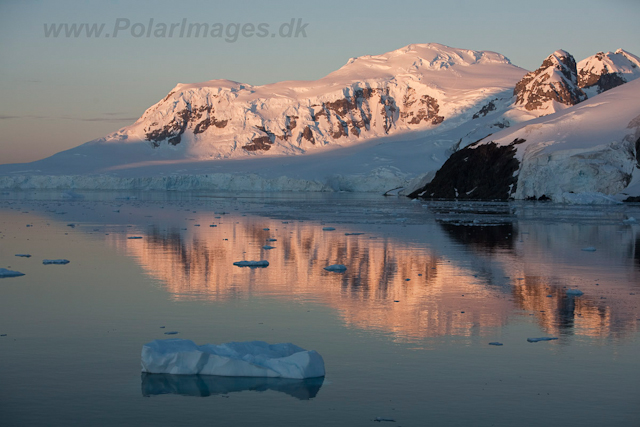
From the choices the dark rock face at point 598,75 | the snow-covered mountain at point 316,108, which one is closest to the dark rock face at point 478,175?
the snow-covered mountain at point 316,108

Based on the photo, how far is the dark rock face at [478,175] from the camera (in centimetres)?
5528

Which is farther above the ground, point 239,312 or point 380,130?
point 380,130

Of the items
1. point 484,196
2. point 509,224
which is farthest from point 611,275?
point 484,196

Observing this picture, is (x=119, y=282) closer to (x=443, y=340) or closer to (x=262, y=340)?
(x=262, y=340)

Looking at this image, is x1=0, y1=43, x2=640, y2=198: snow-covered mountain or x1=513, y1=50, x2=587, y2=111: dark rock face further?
x1=513, y1=50, x2=587, y2=111: dark rock face

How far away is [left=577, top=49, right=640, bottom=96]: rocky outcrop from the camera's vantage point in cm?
13350

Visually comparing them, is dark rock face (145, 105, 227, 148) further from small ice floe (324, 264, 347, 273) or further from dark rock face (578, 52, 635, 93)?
small ice floe (324, 264, 347, 273)

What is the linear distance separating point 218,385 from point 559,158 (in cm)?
4680

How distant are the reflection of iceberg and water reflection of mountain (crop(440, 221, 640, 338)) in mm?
2995

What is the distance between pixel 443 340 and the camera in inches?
270

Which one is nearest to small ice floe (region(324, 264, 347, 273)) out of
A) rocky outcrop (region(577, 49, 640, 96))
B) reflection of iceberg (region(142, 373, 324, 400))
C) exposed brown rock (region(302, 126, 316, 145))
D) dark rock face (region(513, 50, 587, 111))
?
reflection of iceberg (region(142, 373, 324, 400))

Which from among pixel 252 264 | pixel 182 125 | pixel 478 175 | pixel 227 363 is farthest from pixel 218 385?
pixel 182 125

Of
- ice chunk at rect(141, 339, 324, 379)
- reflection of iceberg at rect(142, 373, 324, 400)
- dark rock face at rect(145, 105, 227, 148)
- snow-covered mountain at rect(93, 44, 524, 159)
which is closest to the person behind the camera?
reflection of iceberg at rect(142, 373, 324, 400)

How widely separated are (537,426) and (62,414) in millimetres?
3058
